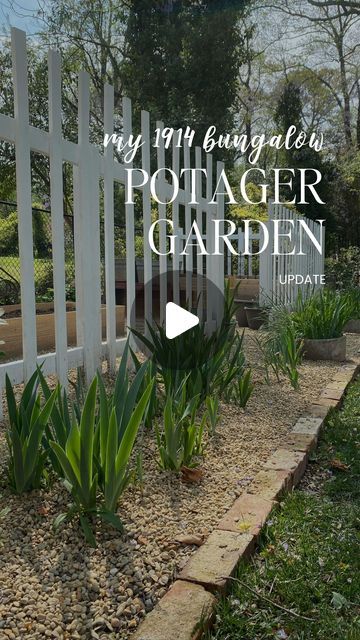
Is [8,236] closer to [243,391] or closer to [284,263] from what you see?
[284,263]

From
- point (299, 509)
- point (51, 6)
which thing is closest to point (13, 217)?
point (299, 509)

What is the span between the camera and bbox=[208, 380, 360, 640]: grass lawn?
140 centimetres

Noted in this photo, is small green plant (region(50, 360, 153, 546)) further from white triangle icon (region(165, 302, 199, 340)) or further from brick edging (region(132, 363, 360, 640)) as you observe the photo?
white triangle icon (region(165, 302, 199, 340))

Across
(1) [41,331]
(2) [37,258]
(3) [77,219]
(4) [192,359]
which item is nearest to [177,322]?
(4) [192,359]

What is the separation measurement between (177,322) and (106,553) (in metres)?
1.72

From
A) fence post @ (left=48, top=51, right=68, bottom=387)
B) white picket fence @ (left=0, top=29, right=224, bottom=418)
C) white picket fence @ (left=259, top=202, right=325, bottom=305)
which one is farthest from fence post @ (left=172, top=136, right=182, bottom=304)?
white picket fence @ (left=259, top=202, right=325, bottom=305)

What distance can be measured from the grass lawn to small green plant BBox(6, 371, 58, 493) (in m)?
0.70

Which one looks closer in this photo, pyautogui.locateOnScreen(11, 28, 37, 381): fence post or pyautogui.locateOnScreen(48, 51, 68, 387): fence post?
pyautogui.locateOnScreen(11, 28, 37, 381): fence post

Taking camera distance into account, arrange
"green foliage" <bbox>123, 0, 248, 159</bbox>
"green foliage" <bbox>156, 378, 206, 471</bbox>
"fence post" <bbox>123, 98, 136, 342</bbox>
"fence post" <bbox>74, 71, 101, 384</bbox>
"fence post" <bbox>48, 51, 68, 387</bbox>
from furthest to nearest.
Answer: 1. "green foliage" <bbox>123, 0, 248, 159</bbox>
2. "fence post" <bbox>123, 98, 136, 342</bbox>
3. "fence post" <bbox>74, 71, 101, 384</bbox>
4. "fence post" <bbox>48, 51, 68, 387</bbox>
5. "green foliage" <bbox>156, 378, 206, 471</bbox>

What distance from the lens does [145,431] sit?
2.48m

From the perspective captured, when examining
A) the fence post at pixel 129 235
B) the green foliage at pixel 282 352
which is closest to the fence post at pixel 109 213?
the fence post at pixel 129 235

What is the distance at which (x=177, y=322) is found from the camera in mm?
3178

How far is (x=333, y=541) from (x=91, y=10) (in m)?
18.2

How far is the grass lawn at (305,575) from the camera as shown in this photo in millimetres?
1399
